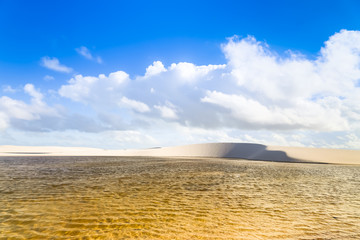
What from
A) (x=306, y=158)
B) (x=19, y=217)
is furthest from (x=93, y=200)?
(x=306, y=158)

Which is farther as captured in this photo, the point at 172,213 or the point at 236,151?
the point at 236,151

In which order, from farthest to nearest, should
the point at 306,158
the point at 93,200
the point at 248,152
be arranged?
1. the point at 248,152
2. the point at 306,158
3. the point at 93,200

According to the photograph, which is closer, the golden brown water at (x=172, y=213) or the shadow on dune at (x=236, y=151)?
the golden brown water at (x=172, y=213)

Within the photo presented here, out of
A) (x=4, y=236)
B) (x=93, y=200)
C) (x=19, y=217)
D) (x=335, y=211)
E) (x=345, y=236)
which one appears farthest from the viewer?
(x=93, y=200)

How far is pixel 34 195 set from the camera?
28.2ft

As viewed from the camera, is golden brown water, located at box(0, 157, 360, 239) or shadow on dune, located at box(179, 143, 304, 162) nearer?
golden brown water, located at box(0, 157, 360, 239)

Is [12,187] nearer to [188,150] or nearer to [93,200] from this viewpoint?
[93,200]

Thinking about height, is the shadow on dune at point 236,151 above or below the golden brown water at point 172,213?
above

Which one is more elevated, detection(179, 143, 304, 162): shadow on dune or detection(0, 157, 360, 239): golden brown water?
detection(179, 143, 304, 162): shadow on dune

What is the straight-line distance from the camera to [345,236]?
5379mm

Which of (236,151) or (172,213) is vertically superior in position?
(236,151)

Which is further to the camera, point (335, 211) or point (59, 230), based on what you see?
point (335, 211)

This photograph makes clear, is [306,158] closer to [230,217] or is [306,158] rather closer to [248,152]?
[248,152]

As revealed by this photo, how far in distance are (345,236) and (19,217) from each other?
8557 mm
